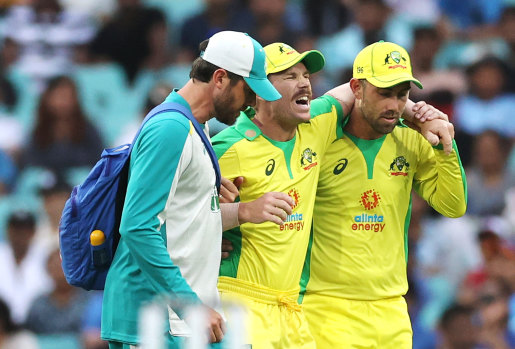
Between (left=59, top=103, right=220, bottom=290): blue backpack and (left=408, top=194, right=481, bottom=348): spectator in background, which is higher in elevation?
(left=408, top=194, right=481, bottom=348): spectator in background

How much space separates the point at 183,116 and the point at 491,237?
5.44 m

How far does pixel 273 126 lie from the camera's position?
5.90m

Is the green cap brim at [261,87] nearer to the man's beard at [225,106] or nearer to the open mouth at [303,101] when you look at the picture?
the man's beard at [225,106]

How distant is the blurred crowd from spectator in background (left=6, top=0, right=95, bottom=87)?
0.05 ft

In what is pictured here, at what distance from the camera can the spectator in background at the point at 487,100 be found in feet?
35.3

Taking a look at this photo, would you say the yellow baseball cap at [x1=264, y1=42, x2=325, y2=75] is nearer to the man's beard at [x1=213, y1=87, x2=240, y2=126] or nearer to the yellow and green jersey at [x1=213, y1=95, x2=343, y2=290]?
the yellow and green jersey at [x1=213, y1=95, x2=343, y2=290]

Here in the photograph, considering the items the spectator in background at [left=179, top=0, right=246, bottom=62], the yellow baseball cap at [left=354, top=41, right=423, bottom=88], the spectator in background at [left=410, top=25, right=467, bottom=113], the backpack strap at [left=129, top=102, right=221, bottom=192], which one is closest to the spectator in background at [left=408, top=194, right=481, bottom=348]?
the spectator in background at [left=410, top=25, right=467, bottom=113]

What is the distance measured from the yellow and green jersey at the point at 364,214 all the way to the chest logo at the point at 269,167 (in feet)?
1.53

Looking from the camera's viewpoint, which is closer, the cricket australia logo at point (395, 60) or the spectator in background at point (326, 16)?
the cricket australia logo at point (395, 60)

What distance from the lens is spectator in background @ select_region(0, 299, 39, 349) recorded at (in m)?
8.76

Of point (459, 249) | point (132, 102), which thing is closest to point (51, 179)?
point (132, 102)

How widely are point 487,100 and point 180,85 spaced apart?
3.16 metres

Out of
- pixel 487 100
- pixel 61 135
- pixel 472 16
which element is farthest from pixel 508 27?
pixel 61 135

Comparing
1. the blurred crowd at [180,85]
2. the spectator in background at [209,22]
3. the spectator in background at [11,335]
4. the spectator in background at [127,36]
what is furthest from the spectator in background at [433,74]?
the spectator in background at [11,335]
